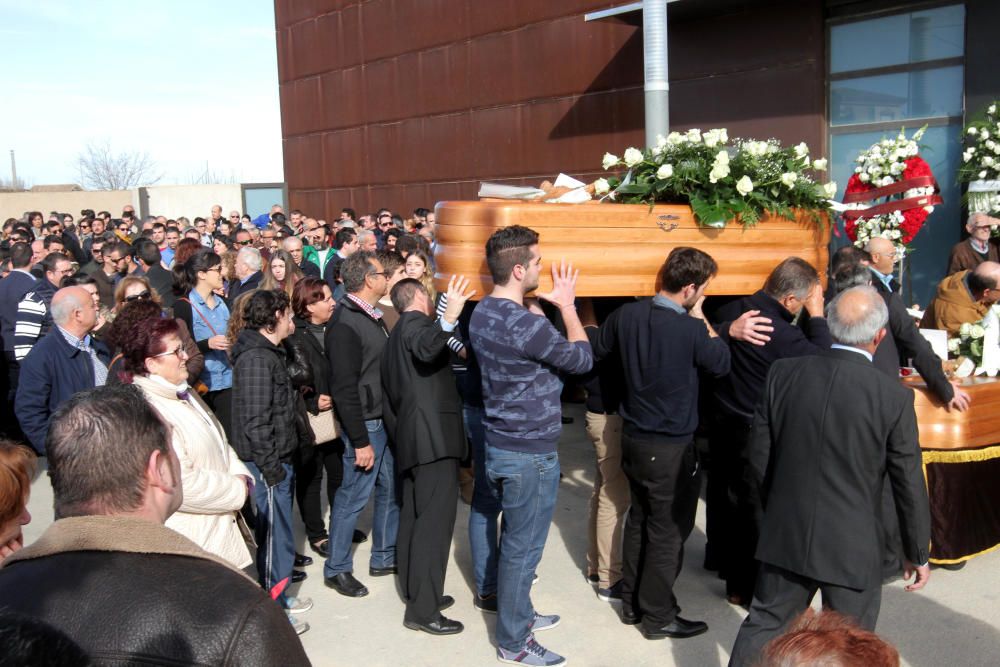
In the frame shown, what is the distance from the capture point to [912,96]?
9.38 m

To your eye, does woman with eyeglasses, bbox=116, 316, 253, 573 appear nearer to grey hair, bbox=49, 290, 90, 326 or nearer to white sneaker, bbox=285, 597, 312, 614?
white sneaker, bbox=285, 597, 312, 614

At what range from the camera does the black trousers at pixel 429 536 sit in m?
4.76

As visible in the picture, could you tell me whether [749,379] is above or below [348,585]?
above

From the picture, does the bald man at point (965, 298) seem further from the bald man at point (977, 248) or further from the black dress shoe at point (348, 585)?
the black dress shoe at point (348, 585)

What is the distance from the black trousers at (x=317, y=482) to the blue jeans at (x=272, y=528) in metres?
0.91

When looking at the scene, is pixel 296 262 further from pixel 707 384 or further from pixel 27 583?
pixel 27 583

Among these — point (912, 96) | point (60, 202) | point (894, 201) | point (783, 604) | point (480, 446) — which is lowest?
point (783, 604)

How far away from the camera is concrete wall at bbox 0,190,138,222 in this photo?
110 ft

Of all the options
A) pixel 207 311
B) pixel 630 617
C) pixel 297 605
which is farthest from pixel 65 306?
pixel 630 617

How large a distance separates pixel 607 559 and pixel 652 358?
4.25 ft

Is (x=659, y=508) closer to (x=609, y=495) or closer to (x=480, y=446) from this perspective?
(x=609, y=495)

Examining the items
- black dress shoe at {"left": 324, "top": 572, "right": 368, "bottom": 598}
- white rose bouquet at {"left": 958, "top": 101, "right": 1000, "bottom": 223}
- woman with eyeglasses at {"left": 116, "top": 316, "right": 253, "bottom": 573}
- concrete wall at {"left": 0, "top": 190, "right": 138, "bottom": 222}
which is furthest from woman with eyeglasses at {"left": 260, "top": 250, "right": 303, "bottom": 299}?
concrete wall at {"left": 0, "top": 190, "right": 138, "bottom": 222}

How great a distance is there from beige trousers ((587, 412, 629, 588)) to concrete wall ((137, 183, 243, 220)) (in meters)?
25.8

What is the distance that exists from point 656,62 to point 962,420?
5.54m
